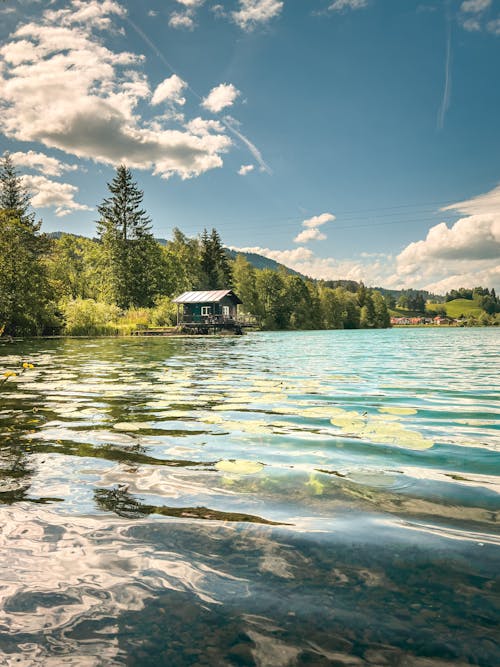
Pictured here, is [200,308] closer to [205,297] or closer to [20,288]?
[205,297]

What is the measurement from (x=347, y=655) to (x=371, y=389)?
6830 mm

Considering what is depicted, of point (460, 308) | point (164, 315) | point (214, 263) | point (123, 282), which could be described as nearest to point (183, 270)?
point (214, 263)

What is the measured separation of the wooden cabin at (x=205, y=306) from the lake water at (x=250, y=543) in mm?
46483

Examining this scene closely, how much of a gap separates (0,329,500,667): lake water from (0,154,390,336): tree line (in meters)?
4.70

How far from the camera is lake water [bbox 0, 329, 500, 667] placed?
4.67 ft

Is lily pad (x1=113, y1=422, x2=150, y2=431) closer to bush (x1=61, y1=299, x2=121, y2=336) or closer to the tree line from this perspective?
the tree line

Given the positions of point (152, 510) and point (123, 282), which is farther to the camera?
point (123, 282)

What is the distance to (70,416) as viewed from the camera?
18.0ft

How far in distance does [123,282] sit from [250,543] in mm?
62127

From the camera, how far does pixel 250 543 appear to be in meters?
2.12

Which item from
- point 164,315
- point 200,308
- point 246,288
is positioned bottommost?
point 164,315

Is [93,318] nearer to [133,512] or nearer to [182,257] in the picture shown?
[133,512]

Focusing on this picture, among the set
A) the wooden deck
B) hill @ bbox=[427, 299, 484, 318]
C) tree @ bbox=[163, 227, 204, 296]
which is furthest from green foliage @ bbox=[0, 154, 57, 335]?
hill @ bbox=[427, 299, 484, 318]

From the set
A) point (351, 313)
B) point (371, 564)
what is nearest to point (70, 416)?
point (371, 564)
